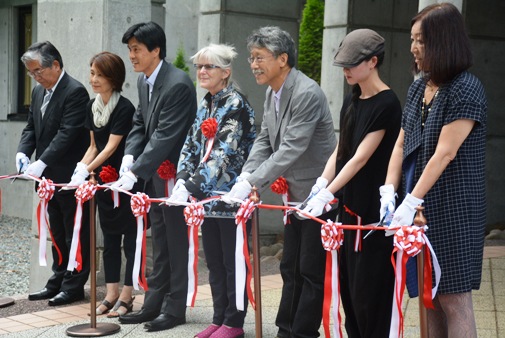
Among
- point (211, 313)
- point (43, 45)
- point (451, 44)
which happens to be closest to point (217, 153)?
point (211, 313)

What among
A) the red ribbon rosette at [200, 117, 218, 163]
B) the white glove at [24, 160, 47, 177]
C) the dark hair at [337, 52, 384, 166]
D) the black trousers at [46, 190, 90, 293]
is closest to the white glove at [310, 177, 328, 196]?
the dark hair at [337, 52, 384, 166]

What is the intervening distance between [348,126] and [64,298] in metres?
3.50

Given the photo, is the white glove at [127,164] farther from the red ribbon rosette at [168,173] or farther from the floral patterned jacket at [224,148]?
the floral patterned jacket at [224,148]

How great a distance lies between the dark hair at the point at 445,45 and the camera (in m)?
3.96

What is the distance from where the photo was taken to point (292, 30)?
1007 cm

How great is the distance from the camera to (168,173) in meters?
6.28

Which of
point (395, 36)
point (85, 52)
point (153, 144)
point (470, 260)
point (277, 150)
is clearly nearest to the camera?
point (470, 260)

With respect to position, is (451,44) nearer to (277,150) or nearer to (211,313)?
(277,150)

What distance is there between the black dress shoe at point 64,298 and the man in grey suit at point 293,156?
7.71 ft

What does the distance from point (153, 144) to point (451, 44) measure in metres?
2.68

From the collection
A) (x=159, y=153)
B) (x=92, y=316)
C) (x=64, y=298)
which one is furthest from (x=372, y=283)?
(x=64, y=298)

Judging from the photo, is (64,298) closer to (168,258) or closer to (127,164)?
(168,258)

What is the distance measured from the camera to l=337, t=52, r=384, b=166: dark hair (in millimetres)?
4637

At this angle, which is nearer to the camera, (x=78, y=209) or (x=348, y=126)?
(x=348, y=126)
